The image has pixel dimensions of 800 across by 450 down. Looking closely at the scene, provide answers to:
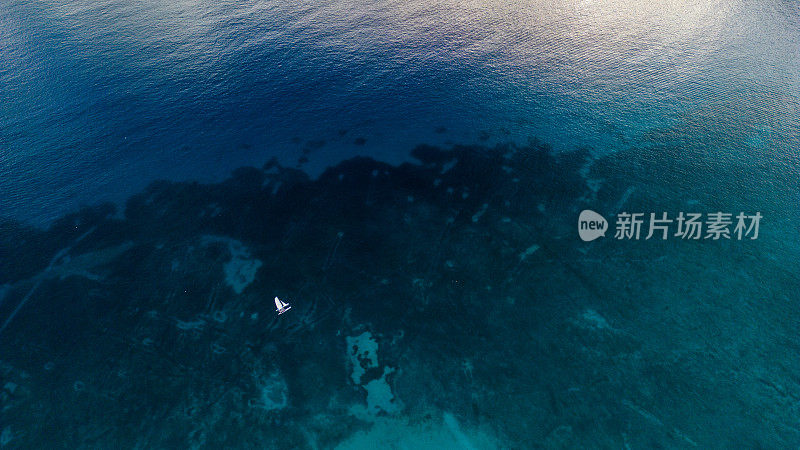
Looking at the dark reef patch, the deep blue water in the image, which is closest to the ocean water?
the dark reef patch

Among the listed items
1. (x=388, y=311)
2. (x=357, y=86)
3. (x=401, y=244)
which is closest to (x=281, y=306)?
(x=388, y=311)

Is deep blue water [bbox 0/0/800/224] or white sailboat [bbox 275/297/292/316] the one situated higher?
deep blue water [bbox 0/0/800/224]

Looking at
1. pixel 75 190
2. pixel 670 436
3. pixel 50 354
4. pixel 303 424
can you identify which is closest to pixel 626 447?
pixel 670 436

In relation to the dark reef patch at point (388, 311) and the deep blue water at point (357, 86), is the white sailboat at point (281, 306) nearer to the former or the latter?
the dark reef patch at point (388, 311)

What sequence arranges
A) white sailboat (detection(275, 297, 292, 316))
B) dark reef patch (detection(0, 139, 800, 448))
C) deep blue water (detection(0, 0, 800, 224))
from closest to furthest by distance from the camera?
dark reef patch (detection(0, 139, 800, 448))
white sailboat (detection(275, 297, 292, 316))
deep blue water (detection(0, 0, 800, 224))

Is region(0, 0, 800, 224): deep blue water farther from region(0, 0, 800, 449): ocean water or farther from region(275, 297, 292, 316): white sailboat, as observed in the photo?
region(275, 297, 292, 316): white sailboat

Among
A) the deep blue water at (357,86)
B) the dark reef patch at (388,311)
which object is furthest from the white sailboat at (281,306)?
the deep blue water at (357,86)
